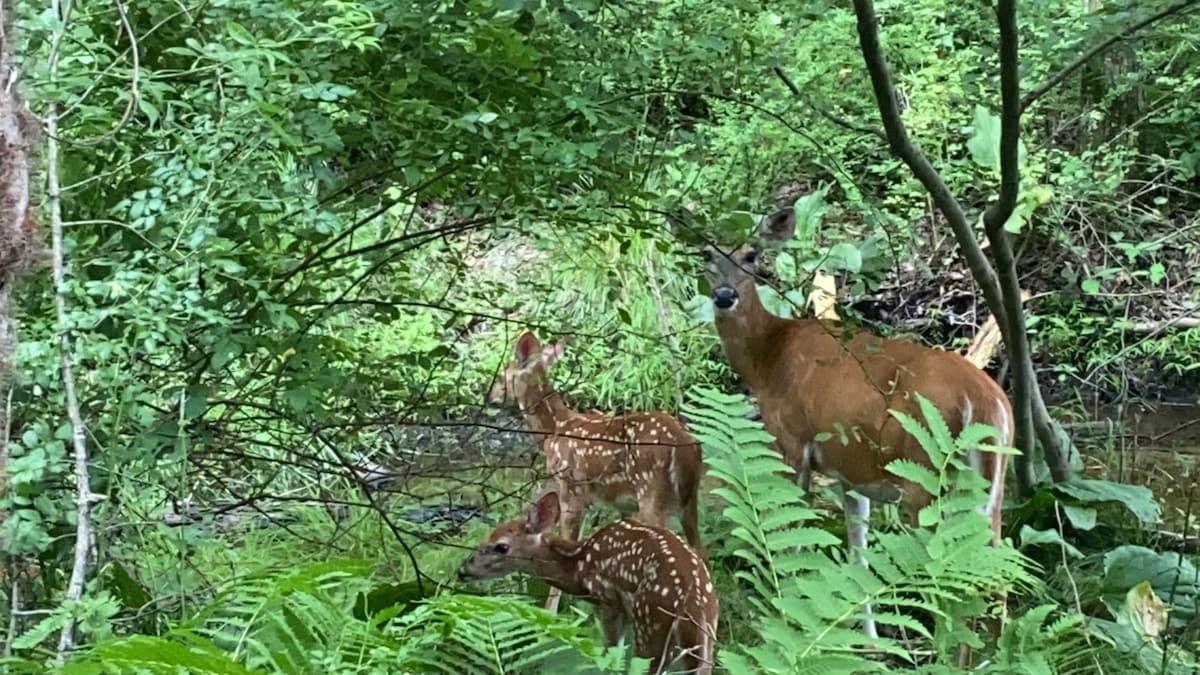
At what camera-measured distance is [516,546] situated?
409 centimetres

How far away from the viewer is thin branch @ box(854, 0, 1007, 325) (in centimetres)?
341

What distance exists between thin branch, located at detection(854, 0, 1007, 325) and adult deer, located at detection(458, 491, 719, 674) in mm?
1347

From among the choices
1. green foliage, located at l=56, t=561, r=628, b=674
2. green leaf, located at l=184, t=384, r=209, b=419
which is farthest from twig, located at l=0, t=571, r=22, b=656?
green leaf, located at l=184, t=384, r=209, b=419

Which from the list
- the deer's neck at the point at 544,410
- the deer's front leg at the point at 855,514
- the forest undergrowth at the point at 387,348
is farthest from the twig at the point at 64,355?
the deer's front leg at the point at 855,514

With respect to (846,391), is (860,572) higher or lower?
higher

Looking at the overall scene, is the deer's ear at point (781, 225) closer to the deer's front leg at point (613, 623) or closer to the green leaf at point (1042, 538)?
the green leaf at point (1042, 538)

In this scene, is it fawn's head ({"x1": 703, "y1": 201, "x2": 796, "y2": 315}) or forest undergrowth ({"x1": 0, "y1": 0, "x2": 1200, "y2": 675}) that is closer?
forest undergrowth ({"x1": 0, "y1": 0, "x2": 1200, "y2": 675})

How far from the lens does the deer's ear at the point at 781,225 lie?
460 centimetres

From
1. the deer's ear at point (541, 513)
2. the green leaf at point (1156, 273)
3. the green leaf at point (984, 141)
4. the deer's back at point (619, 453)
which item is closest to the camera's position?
the deer's ear at point (541, 513)

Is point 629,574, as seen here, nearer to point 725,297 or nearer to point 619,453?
point 619,453

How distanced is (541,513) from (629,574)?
1.31 feet

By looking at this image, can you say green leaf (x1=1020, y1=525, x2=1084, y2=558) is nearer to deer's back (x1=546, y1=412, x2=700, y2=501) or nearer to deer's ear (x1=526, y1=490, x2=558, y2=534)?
deer's back (x1=546, y1=412, x2=700, y2=501)

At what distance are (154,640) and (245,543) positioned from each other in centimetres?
267

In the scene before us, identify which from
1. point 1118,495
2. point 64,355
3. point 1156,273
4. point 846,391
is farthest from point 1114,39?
point 1156,273
